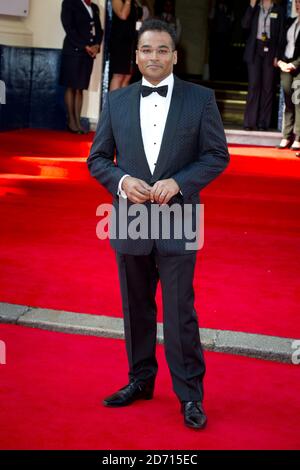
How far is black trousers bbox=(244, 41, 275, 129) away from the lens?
1209 centimetres

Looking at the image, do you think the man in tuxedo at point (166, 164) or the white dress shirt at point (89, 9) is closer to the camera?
the man in tuxedo at point (166, 164)

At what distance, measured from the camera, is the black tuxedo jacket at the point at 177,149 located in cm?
366

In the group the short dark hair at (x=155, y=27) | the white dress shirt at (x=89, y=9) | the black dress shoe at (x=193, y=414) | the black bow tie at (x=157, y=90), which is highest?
the short dark hair at (x=155, y=27)

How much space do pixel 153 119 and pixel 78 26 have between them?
8.27m

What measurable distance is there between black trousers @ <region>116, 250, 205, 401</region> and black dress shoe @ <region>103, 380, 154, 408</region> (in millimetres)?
178

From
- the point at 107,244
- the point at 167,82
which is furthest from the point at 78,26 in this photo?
the point at 167,82

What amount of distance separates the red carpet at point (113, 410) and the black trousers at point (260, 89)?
792 cm

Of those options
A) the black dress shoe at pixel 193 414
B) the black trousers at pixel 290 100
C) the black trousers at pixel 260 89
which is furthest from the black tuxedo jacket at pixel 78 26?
the black dress shoe at pixel 193 414

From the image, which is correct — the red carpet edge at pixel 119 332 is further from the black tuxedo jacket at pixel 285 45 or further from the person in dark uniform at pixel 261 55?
the person in dark uniform at pixel 261 55

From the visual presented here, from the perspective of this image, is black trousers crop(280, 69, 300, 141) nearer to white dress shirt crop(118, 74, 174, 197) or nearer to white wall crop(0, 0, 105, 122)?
white wall crop(0, 0, 105, 122)

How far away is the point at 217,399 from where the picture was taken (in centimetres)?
407

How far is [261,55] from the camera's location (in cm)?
1207

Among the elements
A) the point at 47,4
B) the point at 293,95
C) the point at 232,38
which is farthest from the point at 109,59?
the point at 232,38

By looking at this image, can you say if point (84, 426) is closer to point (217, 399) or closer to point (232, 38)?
point (217, 399)
